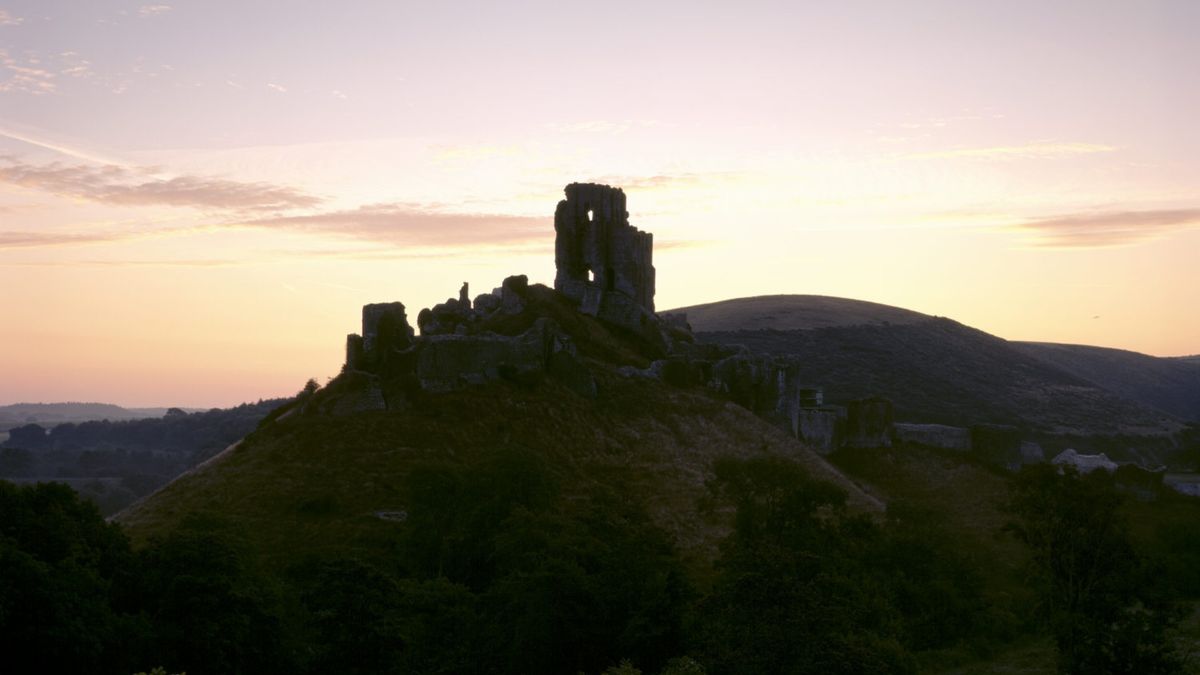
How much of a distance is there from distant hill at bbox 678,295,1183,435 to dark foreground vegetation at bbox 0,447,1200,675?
218 feet

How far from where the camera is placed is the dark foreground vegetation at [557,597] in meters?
28.2

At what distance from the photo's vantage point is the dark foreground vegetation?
28.2 meters

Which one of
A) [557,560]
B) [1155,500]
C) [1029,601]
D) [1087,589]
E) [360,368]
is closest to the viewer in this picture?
[557,560]

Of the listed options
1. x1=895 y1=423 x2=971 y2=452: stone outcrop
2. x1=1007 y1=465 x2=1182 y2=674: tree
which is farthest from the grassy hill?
x1=1007 y1=465 x2=1182 y2=674: tree

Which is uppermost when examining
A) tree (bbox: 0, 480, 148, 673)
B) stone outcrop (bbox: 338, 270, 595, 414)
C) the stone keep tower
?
the stone keep tower

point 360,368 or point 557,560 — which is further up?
point 360,368

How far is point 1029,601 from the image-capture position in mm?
47312

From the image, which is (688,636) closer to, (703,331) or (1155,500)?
(1155,500)

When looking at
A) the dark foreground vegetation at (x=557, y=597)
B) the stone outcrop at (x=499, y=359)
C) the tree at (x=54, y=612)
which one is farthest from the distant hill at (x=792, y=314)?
the tree at (x=54, y=612)

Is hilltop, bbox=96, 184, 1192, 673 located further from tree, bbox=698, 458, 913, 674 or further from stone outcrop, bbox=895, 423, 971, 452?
stone outcrop, bbox=895, 423, 971, 452

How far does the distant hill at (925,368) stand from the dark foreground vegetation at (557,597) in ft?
218

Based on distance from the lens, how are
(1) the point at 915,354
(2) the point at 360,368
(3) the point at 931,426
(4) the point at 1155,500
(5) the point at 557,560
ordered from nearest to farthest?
(5) the point at 557,560 → (2) the point at 360,368 → (4) the point at 1155,500 → (3) the point at 931,426 → (1) the point at 915,354

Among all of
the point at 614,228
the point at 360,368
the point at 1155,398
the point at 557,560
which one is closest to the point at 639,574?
the point at 557,560

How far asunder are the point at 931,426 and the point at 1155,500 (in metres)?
14.9
